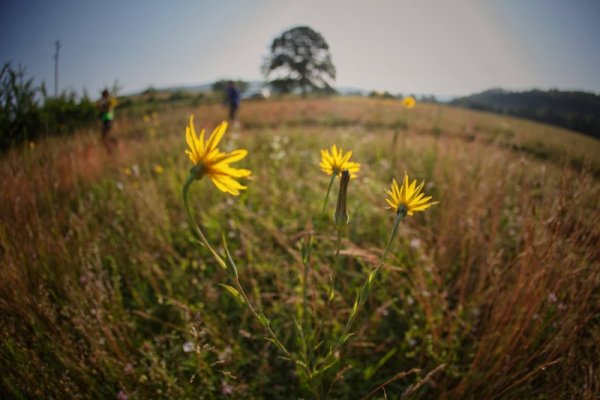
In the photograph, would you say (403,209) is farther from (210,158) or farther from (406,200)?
(210,158)

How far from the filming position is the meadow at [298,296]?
1.32 meters

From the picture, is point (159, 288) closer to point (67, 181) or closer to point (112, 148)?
A: point (67, 181)

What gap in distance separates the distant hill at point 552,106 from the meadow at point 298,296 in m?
1.34

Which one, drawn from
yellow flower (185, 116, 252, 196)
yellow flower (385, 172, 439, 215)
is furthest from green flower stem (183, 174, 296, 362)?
yellow flower (385, 172, 439, 215)

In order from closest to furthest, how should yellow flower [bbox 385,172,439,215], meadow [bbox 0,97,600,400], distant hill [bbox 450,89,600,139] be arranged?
yellow flower [bbox 385,172,439,215] → meadow [bbox 0,97,600,400] → distant hill [bbox 450,89,600,139]

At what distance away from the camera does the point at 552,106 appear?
8859 mm

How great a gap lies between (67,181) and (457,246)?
4.13 m

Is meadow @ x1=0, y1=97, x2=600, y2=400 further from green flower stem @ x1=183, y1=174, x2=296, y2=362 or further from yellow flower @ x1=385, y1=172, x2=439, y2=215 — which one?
yellow flower @ x1=385, y1=172, x2=439, y2=215

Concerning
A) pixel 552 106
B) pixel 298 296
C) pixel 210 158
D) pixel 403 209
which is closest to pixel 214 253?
pixel 210 158

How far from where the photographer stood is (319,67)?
37094 millimetres

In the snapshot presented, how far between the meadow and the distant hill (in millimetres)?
1344

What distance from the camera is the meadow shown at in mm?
1317

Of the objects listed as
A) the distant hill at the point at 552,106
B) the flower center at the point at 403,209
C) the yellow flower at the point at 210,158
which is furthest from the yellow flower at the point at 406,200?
the distant hill at the point at 552,106

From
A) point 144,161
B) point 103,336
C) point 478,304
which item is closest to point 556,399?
point 478,304
